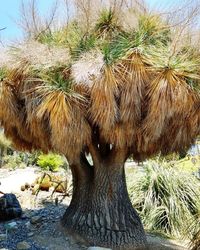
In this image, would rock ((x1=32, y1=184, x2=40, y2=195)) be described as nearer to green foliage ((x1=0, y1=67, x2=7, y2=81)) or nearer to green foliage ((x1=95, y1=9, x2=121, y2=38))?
green foliage ((x1=0, y1=67, x2=7, y2=81))

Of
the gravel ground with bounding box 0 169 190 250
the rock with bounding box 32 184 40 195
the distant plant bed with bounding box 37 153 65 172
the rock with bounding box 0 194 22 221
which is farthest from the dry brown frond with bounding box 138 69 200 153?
the distant plant bed with bounding box 37 153 65 172

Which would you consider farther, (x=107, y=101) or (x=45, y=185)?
(x=45, y=185)

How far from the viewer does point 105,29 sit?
260 inches

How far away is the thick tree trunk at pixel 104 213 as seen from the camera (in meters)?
6.78

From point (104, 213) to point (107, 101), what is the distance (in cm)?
198

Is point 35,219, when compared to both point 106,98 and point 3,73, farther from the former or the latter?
point 106,98

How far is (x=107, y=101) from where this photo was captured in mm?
5934

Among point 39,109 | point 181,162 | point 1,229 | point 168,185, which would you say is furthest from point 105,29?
point 181,162

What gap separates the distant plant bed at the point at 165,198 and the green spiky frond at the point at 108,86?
322 cm

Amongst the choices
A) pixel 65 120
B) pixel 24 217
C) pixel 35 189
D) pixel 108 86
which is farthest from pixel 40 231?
pixel 35 189

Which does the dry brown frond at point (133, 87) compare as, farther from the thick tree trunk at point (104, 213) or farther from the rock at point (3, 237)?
the rock at point (3, 237)

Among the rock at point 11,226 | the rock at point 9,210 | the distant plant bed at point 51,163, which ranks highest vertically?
the distant plant bed at point 51,163

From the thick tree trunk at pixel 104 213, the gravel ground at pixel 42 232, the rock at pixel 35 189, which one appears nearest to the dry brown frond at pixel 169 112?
the thick tree trunk at pixel 104 213

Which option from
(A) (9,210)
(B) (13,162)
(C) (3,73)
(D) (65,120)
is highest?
(B) (13,162)
